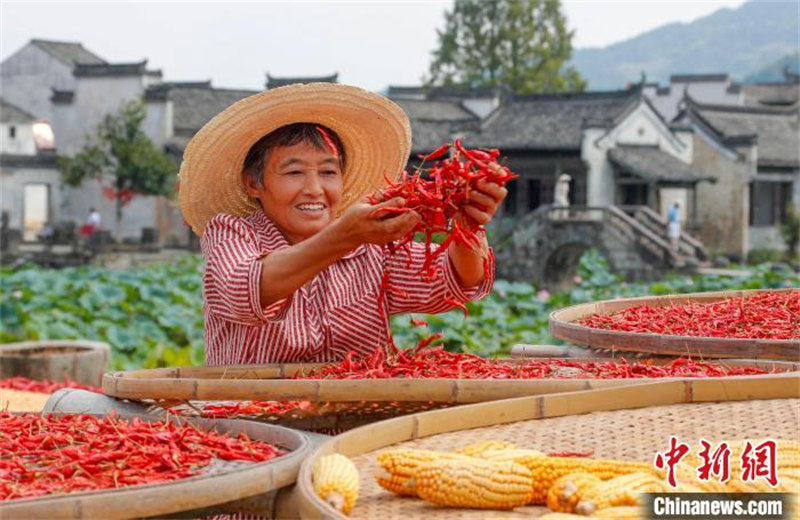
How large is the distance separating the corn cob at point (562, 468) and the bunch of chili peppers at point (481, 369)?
83 centimetres

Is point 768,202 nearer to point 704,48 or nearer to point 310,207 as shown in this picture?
point 310,207

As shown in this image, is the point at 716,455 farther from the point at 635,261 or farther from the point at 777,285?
the point at 635,261

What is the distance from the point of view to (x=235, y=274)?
128 inches

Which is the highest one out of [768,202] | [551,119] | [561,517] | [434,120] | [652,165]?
[434,120]

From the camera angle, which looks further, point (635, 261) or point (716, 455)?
point (635, 261)

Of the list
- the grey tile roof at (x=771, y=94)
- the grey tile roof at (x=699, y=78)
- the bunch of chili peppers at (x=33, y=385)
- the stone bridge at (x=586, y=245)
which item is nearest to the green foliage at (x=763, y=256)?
the stone bridge at (x=586, y=245)

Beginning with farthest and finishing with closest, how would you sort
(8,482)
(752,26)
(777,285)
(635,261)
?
(752,26)
(635,261)
(777,285)
(8,482)

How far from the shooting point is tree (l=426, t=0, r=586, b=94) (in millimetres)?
42312

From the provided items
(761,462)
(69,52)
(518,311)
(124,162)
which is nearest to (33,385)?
(518,311)

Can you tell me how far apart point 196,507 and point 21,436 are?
2.30 feet

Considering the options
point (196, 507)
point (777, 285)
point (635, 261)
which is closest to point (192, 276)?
point (777, 285)

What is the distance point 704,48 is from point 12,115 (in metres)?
156

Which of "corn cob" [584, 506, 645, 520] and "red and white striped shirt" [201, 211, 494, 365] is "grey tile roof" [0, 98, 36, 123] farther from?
"corn cob" [584, 506, 645, 520]

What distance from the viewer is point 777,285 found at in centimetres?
1816
